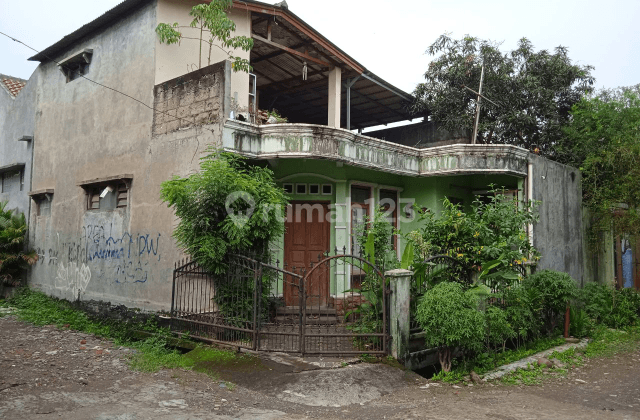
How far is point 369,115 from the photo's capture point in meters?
16.9

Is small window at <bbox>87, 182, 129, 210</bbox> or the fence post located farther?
small window at <bbox>87, 182, 129, 210</bbox>

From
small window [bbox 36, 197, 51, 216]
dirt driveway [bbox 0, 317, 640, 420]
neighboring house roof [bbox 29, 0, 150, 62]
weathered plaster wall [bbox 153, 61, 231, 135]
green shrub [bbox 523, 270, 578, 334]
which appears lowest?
dirt driveway [bbox 0, 317, 640, 420]

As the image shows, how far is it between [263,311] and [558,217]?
8061mm

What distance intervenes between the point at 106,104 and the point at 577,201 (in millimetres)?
12401

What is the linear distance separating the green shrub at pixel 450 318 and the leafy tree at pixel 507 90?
29.5 ft

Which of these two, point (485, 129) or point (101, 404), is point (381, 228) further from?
point (485, 129)

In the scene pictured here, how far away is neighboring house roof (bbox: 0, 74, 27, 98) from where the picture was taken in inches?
653

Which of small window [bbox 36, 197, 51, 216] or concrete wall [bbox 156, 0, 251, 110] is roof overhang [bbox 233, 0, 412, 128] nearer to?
concrete wall [bbox 156, 0, 251, 110]

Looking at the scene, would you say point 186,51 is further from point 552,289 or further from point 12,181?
point 12,181

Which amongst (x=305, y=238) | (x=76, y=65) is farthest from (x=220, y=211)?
(x=76, y=65)

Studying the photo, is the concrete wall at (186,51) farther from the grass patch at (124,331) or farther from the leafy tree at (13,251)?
the leafy tree at (13,251)

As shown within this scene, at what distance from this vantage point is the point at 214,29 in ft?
31.6

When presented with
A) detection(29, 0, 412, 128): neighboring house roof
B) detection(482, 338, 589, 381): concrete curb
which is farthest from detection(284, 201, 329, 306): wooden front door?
detection(482, 338, 589, 381): concrete curb

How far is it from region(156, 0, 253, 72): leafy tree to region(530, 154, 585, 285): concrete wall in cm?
710
